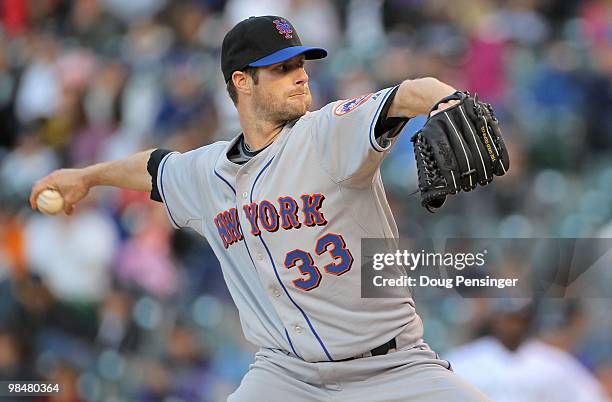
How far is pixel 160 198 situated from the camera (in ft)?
12.8

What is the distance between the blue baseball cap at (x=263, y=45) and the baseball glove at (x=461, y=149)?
2.87ft

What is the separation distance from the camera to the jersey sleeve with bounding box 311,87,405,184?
2904mm

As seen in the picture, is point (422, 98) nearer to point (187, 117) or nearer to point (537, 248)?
point (537, 248)

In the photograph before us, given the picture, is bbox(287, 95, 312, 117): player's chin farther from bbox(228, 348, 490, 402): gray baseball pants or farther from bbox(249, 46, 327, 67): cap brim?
bbox(228, 348, 490, 402): gray baseball pants

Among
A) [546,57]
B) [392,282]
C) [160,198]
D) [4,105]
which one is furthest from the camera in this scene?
[4,105]

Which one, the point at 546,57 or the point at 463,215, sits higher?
the point at 546,57

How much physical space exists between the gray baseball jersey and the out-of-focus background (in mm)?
2079

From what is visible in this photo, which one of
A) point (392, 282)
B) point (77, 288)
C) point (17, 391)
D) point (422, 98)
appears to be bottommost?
point (17, 391)

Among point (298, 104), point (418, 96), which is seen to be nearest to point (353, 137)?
point (418, 96)

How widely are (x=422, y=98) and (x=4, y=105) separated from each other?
5.51 meters

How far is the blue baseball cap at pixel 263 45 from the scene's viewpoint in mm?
3412

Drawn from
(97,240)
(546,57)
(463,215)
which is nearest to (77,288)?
(97,240)
